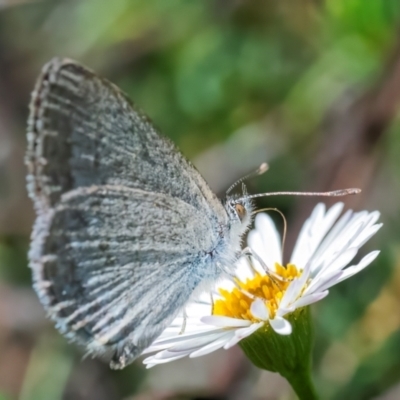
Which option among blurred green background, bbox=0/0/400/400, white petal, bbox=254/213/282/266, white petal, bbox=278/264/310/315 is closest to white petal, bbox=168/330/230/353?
white petal, bbox=278/264/310/315

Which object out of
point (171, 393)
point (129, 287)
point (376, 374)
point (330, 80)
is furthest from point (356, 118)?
point (129, 287)

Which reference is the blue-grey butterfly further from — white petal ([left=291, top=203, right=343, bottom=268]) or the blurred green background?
the blurred green background

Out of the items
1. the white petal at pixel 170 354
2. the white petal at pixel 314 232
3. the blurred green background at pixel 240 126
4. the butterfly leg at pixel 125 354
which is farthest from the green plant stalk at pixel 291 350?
the blurred green background at pixel 240 126

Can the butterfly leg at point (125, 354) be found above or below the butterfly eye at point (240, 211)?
below

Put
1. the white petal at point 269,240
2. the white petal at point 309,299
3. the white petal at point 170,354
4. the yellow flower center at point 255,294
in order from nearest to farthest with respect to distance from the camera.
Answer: the white petal at point 309,299
the white petal at point 170,354
the yellow flower center at point 255,294
the white petal at point 269,240

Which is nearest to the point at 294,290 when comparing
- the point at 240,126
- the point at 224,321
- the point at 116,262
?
the point at 224,321

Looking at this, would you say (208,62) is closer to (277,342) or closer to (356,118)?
(356,118)

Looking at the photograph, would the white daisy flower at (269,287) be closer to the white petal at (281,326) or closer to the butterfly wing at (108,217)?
the white petal at (281,326)
